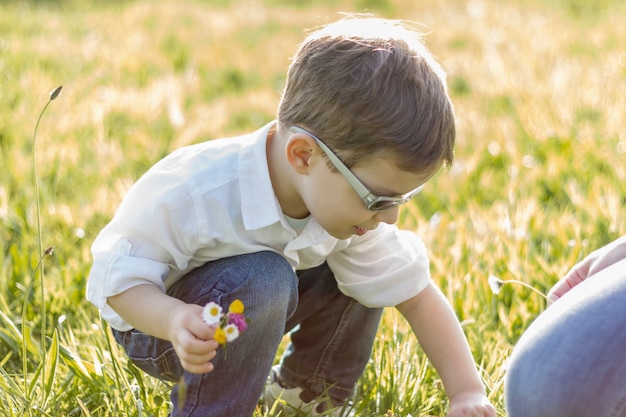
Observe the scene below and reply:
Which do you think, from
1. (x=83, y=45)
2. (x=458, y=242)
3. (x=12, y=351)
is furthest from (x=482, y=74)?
(x=12, y=351)

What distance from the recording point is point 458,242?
121 inches

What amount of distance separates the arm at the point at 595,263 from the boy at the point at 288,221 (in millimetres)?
256

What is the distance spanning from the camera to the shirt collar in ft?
6.59

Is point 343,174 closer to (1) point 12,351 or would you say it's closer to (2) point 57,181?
(1) point 12,351

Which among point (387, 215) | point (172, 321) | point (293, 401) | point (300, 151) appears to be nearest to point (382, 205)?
point (387, 215)

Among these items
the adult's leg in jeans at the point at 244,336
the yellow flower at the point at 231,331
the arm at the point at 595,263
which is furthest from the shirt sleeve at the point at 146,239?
the arm at the point at 595,263

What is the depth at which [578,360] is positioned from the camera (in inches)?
64.7

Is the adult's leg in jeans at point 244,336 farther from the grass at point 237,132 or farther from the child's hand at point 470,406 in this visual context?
the child's hand at point 470,406

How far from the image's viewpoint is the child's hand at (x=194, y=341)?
65.9 inches

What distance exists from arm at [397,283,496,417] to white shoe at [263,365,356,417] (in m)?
0.25

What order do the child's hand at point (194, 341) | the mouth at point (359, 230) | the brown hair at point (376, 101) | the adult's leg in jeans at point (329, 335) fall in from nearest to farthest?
the child's hand at point (194, 341) < the brown hair at point (376, 101) < the mouth at point (359, 230) < the adult's leg in jeans at point (329, 335)

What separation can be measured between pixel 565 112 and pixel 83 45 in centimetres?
304

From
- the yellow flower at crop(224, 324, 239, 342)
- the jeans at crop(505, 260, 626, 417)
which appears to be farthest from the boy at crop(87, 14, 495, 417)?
the jeans at crop(505, 260, 626, 417)

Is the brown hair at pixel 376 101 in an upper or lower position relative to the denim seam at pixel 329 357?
upper
